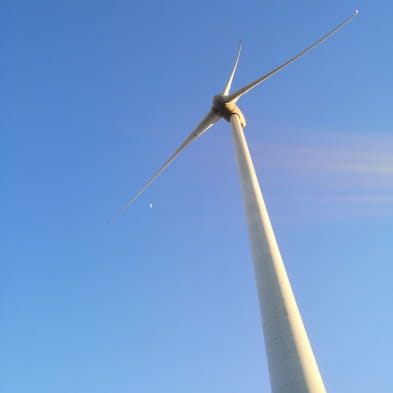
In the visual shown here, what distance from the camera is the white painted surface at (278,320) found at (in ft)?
34.8

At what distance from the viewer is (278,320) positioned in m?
12.1

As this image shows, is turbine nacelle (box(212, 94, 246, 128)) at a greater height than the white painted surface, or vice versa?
turbine nacelle (box(212, 94, 246, 128))

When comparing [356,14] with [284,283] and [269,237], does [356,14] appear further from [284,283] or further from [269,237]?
[284,283]

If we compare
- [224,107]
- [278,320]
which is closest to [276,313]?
[278,320]

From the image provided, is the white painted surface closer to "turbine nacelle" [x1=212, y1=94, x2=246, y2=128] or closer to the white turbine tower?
the white turbine tower

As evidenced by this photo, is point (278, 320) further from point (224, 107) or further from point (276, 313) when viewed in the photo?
point (224, 107)

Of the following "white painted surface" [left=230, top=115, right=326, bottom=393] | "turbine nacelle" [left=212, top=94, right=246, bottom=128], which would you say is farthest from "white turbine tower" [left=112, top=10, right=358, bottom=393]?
"turbine nacelle" [left=212, top=94, right=246, bottom=128]

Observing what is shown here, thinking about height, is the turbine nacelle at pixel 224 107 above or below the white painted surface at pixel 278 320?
above

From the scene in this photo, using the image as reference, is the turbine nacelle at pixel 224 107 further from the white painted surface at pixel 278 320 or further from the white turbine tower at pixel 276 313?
the white painted surface at pixel 278 320

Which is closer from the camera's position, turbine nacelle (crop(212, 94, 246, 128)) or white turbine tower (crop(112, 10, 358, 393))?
white turbine tower (crop(112, 10, 358, 393))

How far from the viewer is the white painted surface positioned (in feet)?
34.8

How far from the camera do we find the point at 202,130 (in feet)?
92.8

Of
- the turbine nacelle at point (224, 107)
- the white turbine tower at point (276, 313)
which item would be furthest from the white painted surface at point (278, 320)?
the turbine nacelle at point (224, 107)

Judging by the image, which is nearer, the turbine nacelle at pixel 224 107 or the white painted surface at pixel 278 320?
the white painted surface at pixel 278 320
